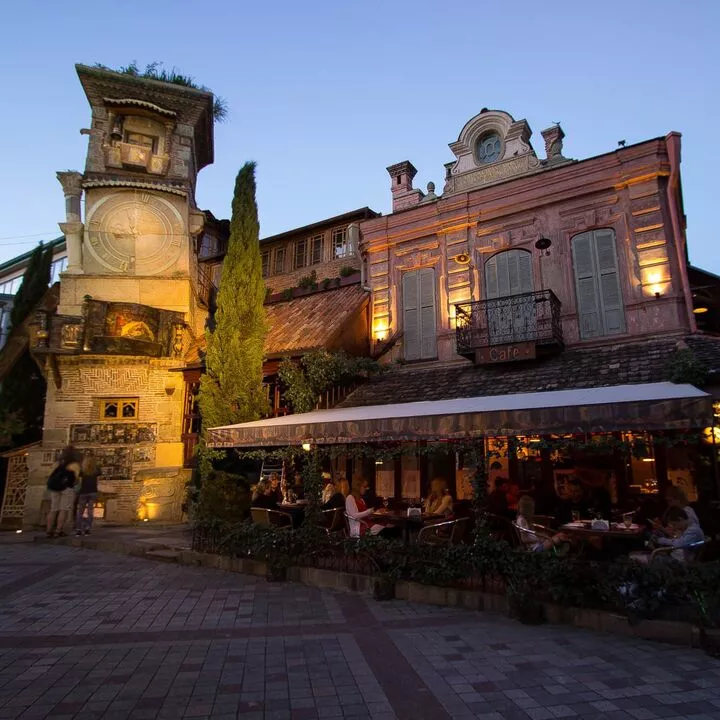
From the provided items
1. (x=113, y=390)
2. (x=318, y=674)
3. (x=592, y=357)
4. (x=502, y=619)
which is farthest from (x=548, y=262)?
(x=113, y=390)

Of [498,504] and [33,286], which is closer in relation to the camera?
[498,504]

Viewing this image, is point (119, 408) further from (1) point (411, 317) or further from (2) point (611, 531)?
(2) point (611, 531)

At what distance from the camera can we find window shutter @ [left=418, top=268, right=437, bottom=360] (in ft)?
42.6

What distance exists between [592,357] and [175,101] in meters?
15.0

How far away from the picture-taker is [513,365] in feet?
36.7

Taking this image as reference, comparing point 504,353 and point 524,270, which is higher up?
point 524,270

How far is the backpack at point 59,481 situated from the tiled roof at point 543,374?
624cm

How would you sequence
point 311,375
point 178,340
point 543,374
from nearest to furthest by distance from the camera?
point 543,374 → point 311,375 → point 178,340

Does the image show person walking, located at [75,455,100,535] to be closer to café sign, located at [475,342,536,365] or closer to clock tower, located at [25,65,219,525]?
clock tower, located at [25,65,219,525]

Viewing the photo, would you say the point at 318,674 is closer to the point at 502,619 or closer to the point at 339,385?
the point at 502,619

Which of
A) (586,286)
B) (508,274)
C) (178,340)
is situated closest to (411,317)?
(508,274)

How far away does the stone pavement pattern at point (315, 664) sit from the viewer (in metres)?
3.71

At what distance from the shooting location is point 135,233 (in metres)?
15.9

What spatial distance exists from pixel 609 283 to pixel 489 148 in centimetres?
482
